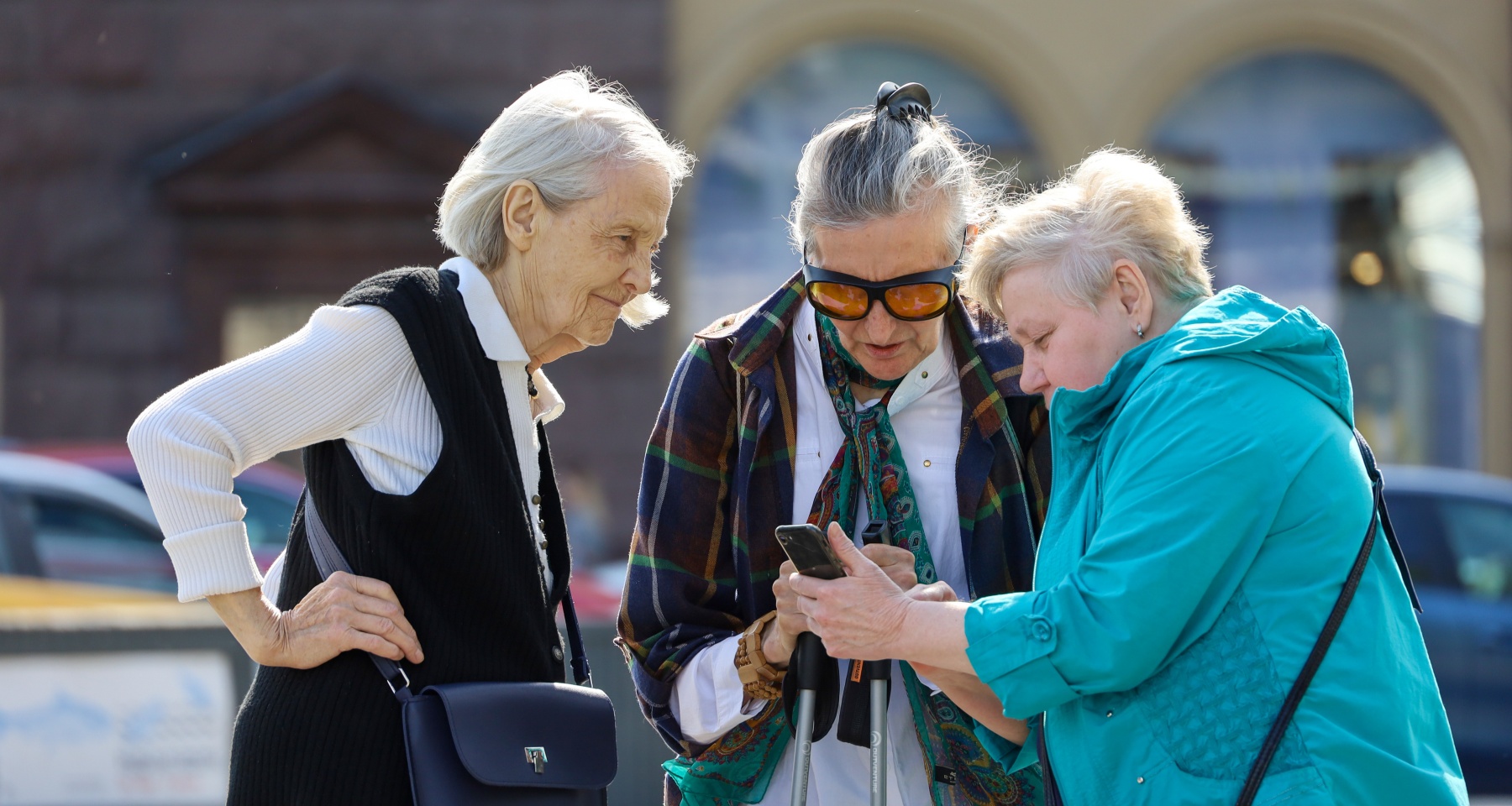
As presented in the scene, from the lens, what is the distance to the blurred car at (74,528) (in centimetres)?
694

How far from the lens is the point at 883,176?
236 cm

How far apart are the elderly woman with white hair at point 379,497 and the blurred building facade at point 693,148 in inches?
310

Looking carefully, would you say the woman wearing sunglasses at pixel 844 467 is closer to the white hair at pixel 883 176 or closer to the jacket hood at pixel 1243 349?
the white hair at pixel 883 176

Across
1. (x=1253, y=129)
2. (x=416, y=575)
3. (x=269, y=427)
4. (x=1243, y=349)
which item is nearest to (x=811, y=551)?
(x=416, y=575)

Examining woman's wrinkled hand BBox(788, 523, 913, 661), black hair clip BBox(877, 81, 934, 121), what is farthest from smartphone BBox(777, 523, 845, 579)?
black hair clip BBox(877, 81, 934, 121)

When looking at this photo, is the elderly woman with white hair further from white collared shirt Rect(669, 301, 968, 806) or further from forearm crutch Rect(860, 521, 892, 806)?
forearm crutch Rect(860, 521, 892, 806)

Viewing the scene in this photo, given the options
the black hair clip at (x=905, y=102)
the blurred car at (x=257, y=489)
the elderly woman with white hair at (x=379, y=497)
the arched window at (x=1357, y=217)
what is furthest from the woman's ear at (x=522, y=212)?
the arched window at (x=1357, y=217)

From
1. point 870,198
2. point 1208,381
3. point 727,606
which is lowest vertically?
point 727,606

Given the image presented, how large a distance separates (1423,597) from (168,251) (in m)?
8.35

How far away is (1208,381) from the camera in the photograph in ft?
5.97

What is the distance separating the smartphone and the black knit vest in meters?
0.39

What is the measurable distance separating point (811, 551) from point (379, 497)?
0.62 m

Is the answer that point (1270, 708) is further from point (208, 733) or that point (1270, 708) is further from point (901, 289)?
point (208, 733)

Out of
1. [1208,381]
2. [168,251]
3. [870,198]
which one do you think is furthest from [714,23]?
[1208,381]
